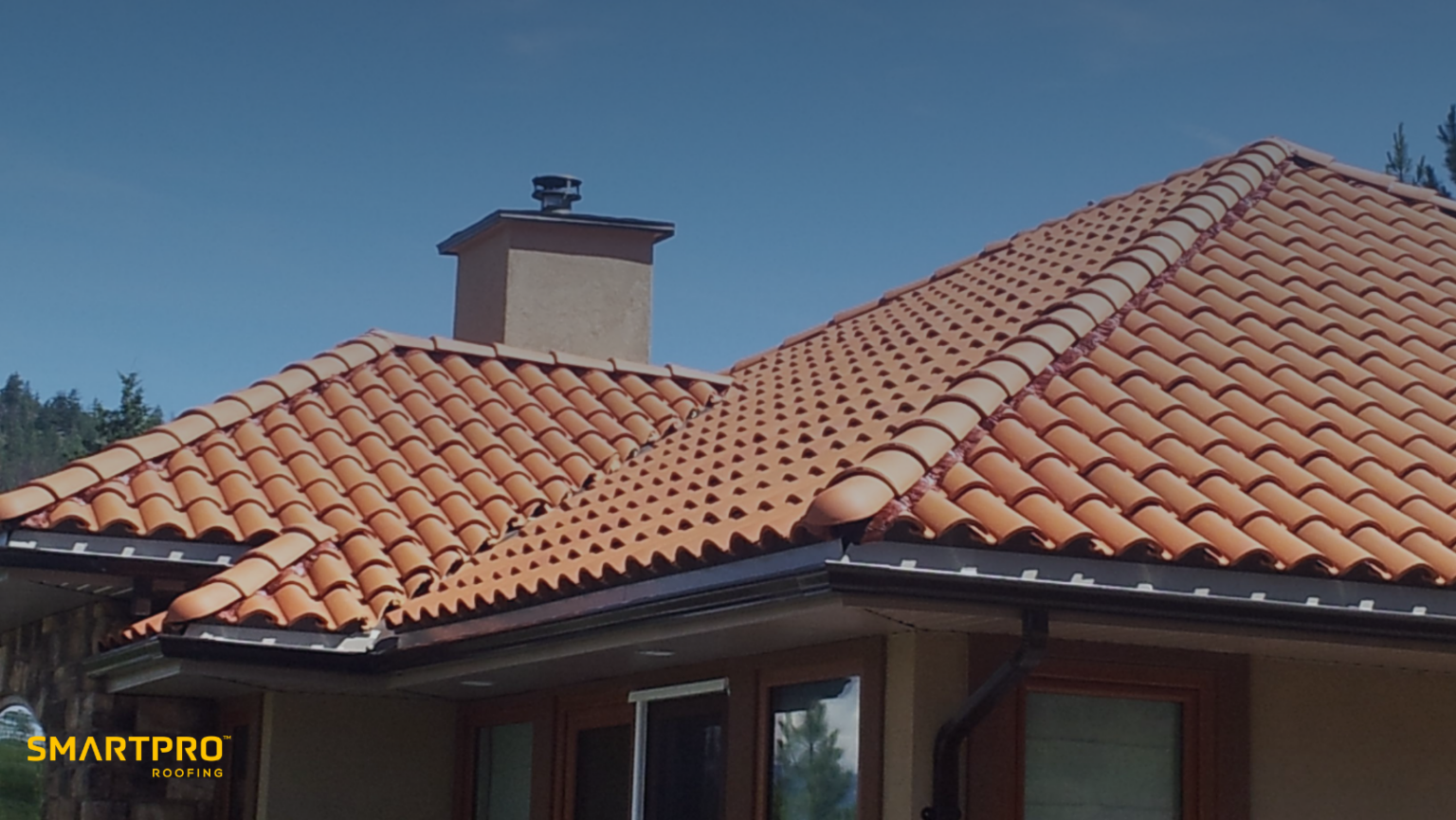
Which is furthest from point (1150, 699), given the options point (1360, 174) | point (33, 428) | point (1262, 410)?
point (33, 428)

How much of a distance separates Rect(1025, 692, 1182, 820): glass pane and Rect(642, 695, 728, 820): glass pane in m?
1.66

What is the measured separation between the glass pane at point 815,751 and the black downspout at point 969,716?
1.55ft

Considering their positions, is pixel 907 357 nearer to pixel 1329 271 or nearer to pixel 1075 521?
pixel 1329 271

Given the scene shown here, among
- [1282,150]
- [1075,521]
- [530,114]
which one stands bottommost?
[1075,521]

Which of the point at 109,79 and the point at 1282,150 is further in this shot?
the point at 109,79

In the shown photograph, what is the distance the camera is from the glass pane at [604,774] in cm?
1010

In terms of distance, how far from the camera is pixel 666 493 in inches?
412

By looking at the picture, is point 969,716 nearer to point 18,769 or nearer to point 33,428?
→ point 18,769

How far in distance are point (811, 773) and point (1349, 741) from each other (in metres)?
2.05

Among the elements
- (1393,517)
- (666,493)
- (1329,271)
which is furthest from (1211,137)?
(1393,517)

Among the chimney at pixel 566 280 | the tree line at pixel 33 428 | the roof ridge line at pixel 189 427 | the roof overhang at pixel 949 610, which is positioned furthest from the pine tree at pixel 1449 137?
the tree line at pixel 33 428

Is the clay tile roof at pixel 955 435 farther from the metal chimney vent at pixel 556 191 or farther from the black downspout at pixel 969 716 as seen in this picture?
the metal chimney vent at pixel 556 191

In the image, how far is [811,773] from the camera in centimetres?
844

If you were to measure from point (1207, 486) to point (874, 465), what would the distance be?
1.35m
